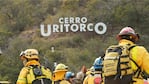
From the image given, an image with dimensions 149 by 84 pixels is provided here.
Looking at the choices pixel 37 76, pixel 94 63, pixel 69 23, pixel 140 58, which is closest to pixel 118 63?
pixel 140 58

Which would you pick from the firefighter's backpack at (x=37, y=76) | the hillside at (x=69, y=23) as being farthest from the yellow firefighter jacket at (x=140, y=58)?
the hillside at (x=69, y=23)

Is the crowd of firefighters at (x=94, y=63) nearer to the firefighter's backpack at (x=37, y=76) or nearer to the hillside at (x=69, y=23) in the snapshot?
the firefighter's backpack at (x=37, y=76)

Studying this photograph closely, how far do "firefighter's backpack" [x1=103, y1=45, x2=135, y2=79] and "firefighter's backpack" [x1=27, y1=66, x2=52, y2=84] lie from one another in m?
2.22

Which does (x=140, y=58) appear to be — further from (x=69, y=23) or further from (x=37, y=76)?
(x=69, y=23)

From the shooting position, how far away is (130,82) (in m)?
7.64

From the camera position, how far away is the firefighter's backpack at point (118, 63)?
25.0 ft

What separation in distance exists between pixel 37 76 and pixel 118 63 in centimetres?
243

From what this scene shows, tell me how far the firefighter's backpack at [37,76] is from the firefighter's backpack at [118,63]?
222 cm

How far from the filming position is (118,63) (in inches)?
301

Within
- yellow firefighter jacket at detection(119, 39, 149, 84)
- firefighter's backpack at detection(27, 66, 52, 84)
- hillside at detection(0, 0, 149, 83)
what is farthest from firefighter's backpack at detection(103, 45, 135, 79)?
hillside at detection(0, 0, 149, 83)

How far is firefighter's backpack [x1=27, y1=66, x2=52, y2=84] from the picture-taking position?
31.9 feet

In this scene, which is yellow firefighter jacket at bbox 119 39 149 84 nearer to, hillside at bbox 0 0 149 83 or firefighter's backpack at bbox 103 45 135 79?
firefighter's backpack at bbox 103 45 135 79

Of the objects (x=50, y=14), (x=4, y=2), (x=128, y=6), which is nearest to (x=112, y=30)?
(x=128, y=6)

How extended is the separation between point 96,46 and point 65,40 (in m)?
9.11
